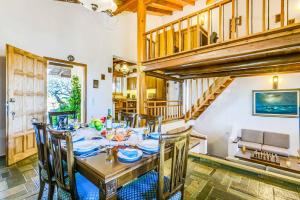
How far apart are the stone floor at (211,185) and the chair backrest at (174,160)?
85 centimetres

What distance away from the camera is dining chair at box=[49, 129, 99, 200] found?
1.20 m

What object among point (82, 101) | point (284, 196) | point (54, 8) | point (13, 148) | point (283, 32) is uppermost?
point (54, 8)

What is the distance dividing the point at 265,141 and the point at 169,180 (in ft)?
16.4

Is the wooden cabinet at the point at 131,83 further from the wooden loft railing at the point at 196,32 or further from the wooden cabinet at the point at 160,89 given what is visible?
the wooden loft railing at the point at 196,32

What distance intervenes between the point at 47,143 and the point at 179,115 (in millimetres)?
5024

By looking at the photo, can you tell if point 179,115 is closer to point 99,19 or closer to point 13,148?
point 99,19

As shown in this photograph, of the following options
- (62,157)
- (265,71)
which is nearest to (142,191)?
(62,157)

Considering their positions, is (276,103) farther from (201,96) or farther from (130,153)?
(130,153)

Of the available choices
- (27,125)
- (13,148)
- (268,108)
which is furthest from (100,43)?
(268,108)

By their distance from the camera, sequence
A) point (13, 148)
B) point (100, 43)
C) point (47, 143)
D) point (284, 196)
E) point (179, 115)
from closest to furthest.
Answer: point (47, 143) → point (284, 196) → point (13, 148) → point (100, 43) → point (179, 115)

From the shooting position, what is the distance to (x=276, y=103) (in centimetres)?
486

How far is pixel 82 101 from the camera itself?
4281 millimetres

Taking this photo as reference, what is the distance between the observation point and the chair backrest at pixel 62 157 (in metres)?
1.20

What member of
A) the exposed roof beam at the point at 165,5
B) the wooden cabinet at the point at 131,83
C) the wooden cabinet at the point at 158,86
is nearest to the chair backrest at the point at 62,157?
the exposed roof beam at the point at 165,5
